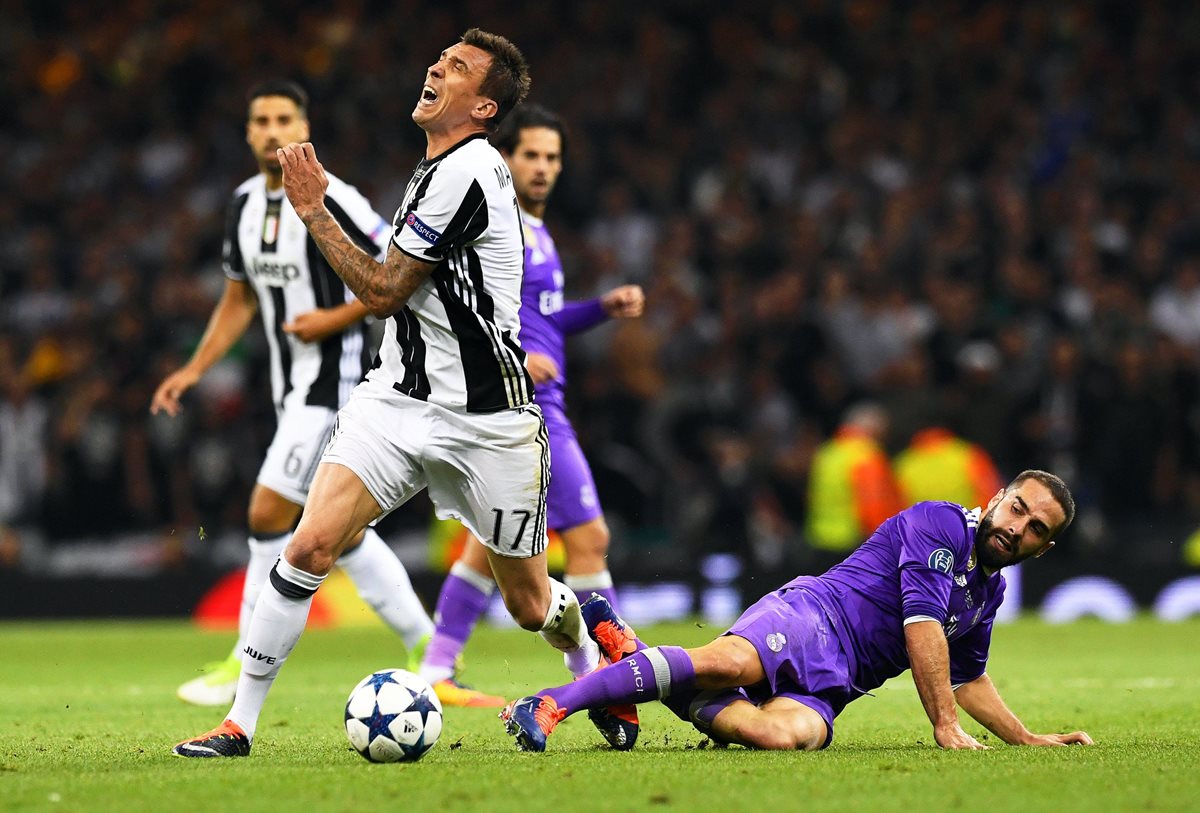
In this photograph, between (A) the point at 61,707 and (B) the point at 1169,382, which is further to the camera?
(B) the point at 1169,382

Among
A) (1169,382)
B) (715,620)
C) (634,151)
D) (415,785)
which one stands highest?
(634,151)

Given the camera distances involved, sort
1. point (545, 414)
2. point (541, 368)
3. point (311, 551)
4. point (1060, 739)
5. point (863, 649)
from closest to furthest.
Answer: point (311, 551), point (1060, 739), point (863, 649), point (541, 368), point (545, 414)

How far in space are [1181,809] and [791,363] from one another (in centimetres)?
1094

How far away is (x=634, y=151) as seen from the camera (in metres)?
18.2

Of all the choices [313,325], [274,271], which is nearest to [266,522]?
[313,325]

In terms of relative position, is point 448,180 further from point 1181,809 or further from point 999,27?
point 999,27

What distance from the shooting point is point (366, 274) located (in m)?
5.72

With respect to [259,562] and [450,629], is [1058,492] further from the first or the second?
[259,562]

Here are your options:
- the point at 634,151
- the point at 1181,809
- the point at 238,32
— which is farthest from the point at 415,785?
the point at 238,32

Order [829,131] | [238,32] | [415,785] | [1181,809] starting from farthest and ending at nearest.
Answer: [238,32], [829,131], [415,785], [1181,809]

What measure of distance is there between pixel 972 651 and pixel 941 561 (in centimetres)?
50

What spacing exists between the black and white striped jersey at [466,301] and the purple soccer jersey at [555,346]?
2.06 metres

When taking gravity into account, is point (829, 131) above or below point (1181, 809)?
above

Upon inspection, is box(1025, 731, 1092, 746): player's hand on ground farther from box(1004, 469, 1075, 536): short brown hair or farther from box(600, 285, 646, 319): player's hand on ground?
box(600, 285, 646, 319): player's hand on ground
